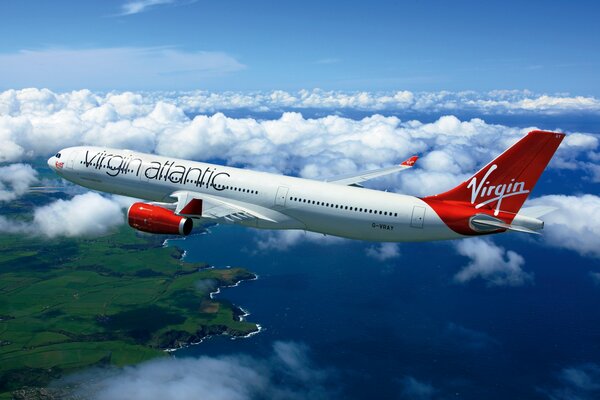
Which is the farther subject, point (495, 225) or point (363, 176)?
point (363, 176)

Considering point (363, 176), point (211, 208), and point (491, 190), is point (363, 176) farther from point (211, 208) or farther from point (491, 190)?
point (211, 208)

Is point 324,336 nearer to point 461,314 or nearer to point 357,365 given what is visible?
point 357,365

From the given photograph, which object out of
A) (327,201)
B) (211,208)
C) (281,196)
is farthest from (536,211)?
Result: (211,208)

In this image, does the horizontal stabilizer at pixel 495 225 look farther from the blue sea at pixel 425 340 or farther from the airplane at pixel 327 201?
the blue sea at pixel 425 340

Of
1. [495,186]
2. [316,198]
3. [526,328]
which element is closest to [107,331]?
[316,198]

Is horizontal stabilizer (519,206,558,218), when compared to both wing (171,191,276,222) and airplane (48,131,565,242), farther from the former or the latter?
wing (171,191,276,222)

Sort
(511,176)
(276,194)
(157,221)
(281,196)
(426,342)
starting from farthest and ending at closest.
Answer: (426,342), (276,194), (281,196), (157,221), (511,176)
